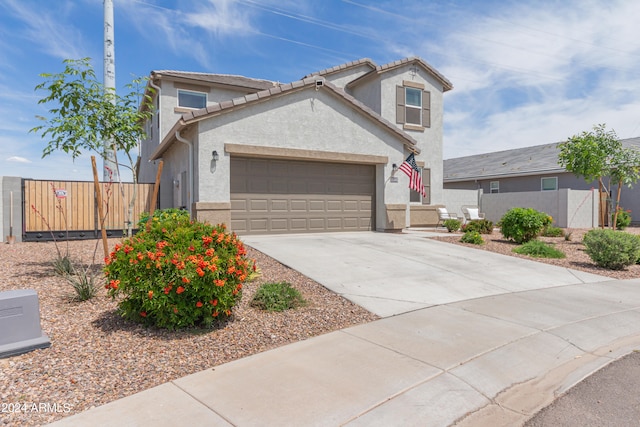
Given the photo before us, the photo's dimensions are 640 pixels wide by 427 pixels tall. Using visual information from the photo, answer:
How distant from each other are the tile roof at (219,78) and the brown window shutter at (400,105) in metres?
5.82

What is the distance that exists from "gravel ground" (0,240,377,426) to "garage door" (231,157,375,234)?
622 centimetres

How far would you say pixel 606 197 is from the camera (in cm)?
2109

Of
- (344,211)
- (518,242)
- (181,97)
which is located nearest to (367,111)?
(344,211)

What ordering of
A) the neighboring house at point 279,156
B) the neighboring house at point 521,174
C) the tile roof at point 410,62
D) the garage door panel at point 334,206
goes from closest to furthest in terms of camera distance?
the neighboring house at point 279,156 < the garage door panel at point 334,206 < the tile roof at point 410,62 < the neighboring house at point 521,174

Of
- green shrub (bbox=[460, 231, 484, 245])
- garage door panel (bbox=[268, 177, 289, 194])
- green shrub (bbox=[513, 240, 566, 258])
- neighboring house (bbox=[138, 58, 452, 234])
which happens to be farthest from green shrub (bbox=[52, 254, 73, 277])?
green shrub (bbox=[513, 240, 566, 258])

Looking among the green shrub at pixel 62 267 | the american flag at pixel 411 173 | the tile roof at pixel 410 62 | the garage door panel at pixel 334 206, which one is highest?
the tile roof at pixel 410 62

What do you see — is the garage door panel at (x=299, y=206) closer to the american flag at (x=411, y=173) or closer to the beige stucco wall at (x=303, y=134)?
the beige stucco wall at (x=303, y=134)

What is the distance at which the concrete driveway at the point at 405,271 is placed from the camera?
269 inches

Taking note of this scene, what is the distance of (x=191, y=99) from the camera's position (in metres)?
17.1

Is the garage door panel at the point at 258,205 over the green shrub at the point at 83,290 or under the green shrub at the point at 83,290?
over

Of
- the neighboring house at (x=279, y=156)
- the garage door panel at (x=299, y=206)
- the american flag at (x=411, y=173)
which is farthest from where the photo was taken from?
the american flag at (x=411, y=173)

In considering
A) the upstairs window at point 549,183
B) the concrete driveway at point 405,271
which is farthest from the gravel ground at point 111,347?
the upstairs window at point 549,183

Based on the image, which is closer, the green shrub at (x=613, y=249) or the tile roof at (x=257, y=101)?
the green shrub at (x=613, y=249)

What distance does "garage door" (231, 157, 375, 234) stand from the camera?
12680 millimetres
